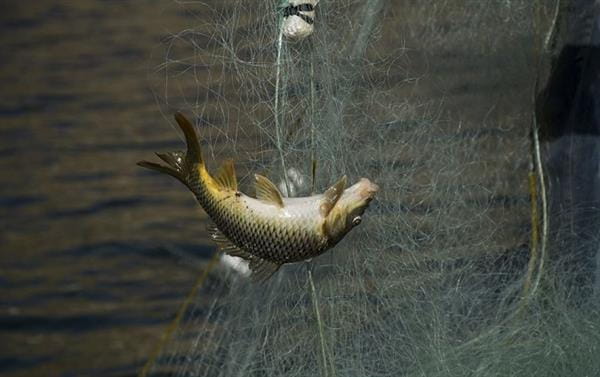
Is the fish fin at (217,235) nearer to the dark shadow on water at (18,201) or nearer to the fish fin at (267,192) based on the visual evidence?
the fish fin at (267,192)

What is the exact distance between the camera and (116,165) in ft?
11.4

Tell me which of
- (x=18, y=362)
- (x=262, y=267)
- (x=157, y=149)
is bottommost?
(x=18, y=362)

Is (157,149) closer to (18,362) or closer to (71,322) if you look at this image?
(71,322)

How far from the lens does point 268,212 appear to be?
932 millimetres

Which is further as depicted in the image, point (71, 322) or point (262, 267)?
point (71, 322)

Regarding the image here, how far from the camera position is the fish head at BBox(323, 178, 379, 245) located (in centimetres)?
93

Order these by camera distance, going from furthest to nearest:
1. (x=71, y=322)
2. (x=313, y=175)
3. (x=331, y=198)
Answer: (x=71, y=322) < (x=313, y=175) < (x=331, y=198)

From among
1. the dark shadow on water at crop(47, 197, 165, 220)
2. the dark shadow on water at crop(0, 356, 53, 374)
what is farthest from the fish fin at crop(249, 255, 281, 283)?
the dark shadow on water at crop(47, 197, 165, 220)

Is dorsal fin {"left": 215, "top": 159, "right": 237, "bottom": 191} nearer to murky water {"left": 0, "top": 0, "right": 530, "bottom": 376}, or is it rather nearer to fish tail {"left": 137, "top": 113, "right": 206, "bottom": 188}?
fish tail {"left": 137, "top": 113, "right": 206, "bottom": 188}

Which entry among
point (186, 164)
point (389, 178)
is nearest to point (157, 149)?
point (389, 178)

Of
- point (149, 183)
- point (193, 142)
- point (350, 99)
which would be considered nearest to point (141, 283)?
point (149, 183)

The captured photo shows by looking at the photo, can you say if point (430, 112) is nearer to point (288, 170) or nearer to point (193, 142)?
point (288, 170)

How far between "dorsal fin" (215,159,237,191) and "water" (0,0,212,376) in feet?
4.86

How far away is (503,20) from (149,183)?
6.13 feet
